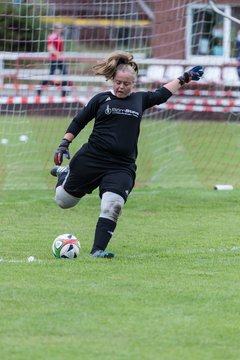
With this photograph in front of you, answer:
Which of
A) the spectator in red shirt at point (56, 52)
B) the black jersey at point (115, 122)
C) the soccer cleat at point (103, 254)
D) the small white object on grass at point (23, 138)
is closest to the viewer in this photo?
the soccer cleat at point (103, 254)

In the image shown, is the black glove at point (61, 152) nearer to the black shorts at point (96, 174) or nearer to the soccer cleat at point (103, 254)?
the black shorts at point (96, 174)

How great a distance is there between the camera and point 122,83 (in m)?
8.55

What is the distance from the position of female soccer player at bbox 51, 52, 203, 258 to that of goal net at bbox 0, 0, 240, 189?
4.97 meters

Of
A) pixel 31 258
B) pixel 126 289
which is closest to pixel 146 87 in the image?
pixel 31 258

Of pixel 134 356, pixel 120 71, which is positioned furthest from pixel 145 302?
pixel 120 71

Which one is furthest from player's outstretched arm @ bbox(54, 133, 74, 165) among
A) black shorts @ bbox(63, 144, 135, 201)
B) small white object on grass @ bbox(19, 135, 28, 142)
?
small white object on grass @ bbox(19, 135, 28, 142)

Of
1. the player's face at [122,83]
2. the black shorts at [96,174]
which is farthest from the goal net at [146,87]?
the player's face at [122,83]

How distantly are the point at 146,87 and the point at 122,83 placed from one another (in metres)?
14.6

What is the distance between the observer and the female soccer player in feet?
27.8

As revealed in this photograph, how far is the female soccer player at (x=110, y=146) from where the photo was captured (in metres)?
8.46

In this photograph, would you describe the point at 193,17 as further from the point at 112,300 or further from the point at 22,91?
the point at 112,300

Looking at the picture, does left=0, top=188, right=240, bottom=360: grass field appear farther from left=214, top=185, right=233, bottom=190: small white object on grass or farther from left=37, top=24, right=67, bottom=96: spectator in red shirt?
left=37, top=24, right=67, bottom=96: spectator in red shirt

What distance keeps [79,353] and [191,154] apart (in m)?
12.1

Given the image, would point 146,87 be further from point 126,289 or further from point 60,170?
point 126,289
